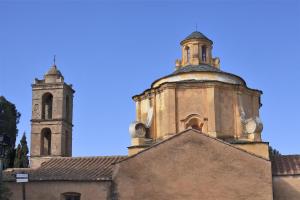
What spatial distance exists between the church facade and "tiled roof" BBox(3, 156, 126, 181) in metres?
0.05

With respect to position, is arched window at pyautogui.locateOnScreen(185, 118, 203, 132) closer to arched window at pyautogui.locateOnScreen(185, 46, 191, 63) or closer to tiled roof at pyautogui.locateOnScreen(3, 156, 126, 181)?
tiled roof at pyautogui.locateOnScreen(3, 156, 126, 181)

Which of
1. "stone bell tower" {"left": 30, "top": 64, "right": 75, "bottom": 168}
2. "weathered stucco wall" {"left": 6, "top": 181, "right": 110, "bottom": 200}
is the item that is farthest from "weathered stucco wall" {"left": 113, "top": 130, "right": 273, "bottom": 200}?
"stone bell tower" {"left": 30, "top": 64, "right": 75, "bottom": 168}

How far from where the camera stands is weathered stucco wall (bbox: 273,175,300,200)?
84.6ft

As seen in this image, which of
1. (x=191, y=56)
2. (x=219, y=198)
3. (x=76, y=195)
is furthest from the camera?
(x=191, y=56)

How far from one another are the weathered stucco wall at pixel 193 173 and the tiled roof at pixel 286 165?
1.62 m

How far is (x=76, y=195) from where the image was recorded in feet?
86.8

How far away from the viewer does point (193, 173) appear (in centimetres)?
2527

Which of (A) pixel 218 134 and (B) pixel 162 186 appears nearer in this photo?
(B) pixel 162 186

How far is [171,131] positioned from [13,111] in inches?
1017

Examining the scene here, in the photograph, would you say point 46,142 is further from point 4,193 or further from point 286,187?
point 286,187

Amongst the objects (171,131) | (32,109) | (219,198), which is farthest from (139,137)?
(32,109)

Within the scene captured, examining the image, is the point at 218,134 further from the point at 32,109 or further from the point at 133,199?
the point at 32,109

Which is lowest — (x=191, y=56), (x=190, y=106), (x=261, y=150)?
(x=261, y=150)

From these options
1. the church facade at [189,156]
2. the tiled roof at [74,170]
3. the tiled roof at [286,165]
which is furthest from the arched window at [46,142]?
the tiled roof at [286,165]
